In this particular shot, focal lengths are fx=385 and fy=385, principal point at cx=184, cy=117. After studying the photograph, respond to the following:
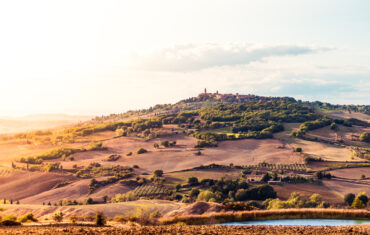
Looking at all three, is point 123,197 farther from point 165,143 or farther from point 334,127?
point 334,127

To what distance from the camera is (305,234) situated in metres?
24.3

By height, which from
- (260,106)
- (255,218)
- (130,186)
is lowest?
(130,186)

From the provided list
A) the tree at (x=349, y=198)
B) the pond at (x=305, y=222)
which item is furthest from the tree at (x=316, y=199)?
the pond at (x=305, y=222)

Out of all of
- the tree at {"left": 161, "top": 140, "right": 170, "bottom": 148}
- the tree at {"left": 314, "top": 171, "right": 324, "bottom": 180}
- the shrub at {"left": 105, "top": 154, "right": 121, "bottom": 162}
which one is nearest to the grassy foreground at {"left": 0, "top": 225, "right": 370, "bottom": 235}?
the tree at {"left": 314, "top": 171, "right": 324, "bottom": 180}

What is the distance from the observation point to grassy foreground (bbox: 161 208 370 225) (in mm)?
32562

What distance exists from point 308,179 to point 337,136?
5053 centimetres

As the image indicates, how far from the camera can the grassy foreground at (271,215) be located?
32.6 metres

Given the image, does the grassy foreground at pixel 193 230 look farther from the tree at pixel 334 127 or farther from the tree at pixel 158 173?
the tree at pixel 334 127

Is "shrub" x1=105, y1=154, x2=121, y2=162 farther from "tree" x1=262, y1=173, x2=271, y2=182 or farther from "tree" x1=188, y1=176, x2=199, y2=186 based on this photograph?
"tree" x1=262, y1=173, x2=271, y2=182

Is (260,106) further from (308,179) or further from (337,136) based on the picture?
(308,179)

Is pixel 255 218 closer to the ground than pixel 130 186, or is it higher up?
higher up

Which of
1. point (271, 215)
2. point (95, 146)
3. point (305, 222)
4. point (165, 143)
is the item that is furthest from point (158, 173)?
point (305, 222)

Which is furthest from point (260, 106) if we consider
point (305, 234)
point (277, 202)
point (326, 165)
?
point (305, 234)

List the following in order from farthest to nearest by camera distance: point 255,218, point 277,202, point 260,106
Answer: point 260,106
point 277,202
point 255,218
